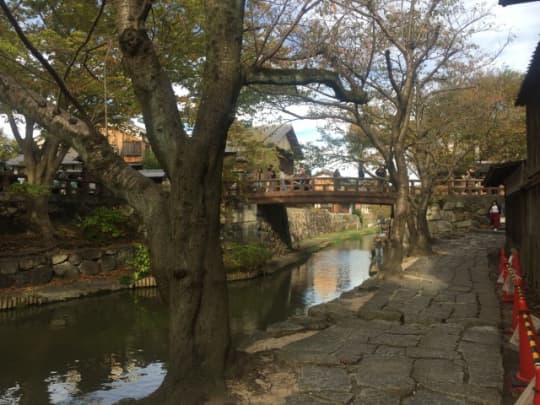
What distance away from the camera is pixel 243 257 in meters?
20.0

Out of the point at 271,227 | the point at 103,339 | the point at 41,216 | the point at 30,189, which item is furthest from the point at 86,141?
the point at 271,227

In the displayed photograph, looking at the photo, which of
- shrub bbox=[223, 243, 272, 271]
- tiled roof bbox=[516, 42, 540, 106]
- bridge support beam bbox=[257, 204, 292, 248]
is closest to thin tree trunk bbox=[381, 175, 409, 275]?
tiled roof bbox=[516, 42, 540, 106]

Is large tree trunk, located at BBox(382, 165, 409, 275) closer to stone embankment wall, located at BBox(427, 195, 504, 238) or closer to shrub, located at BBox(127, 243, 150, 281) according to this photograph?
shrub, located at BBox(127, 243, 150, 281)

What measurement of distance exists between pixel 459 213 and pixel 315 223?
1378 cm

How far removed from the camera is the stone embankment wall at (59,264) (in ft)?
48.1

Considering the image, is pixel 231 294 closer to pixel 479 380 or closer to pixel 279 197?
pixel 279 197

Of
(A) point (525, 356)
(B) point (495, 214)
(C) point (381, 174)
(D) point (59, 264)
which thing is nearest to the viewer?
(A) point (525, 356)

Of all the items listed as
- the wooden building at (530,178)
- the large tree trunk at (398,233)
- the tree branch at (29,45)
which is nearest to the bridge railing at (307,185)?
the wooden building at (530,178)

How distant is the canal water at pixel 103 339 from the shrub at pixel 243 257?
0.83m

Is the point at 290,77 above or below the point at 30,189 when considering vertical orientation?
above

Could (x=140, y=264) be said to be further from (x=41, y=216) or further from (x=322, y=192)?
(x=322, y=192)

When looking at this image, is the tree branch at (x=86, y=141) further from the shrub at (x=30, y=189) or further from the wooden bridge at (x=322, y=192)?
the wooden bridge at (x=322, y=192)

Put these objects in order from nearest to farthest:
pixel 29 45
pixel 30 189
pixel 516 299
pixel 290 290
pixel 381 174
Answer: pixel 29 45 < pixel 516 299 < pixel 30 189 < pixel 290 290 < pixel 381 174

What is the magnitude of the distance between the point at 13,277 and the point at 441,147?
57.9 ft
